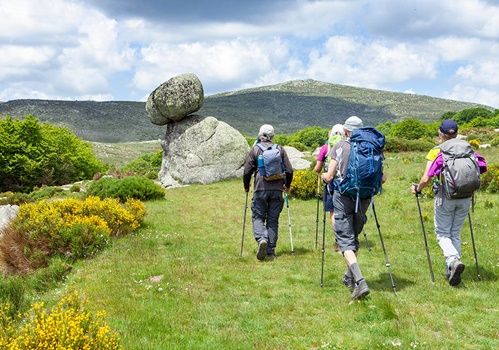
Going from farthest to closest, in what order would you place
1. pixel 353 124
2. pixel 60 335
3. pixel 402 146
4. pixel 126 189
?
1. pixel 402 146
2. pixel 126 189
3. pixel 353 124
4. pixel 60 335

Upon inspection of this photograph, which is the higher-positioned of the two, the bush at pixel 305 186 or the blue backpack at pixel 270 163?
the blue backpack at pixel 270 163

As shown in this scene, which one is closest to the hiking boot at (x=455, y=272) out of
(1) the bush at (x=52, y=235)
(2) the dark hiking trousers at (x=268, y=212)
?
(2) the dark hiking trousers at (x=268, y=212)

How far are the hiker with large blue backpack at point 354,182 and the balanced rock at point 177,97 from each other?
82.0ft

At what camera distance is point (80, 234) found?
13383mm

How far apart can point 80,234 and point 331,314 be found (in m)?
8.11

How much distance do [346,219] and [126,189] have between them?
1567 centimetres

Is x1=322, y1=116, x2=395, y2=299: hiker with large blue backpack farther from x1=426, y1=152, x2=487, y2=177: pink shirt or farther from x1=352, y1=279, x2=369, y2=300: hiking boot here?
x1=426, y1=152, x2=487, y2=177: pink shirt

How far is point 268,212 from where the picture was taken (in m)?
12.2

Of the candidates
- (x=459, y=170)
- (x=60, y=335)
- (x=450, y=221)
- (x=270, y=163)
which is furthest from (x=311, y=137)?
(x=60, y=335)

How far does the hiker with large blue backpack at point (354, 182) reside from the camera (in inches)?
336

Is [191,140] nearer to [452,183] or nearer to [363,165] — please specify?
[363,165]

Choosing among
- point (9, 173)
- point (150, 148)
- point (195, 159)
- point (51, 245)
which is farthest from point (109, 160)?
point (51, 245)

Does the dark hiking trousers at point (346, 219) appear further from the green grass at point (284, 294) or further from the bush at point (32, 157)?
the bush at point (32, 157)

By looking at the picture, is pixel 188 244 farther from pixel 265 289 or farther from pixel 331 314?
pixel 331 314
